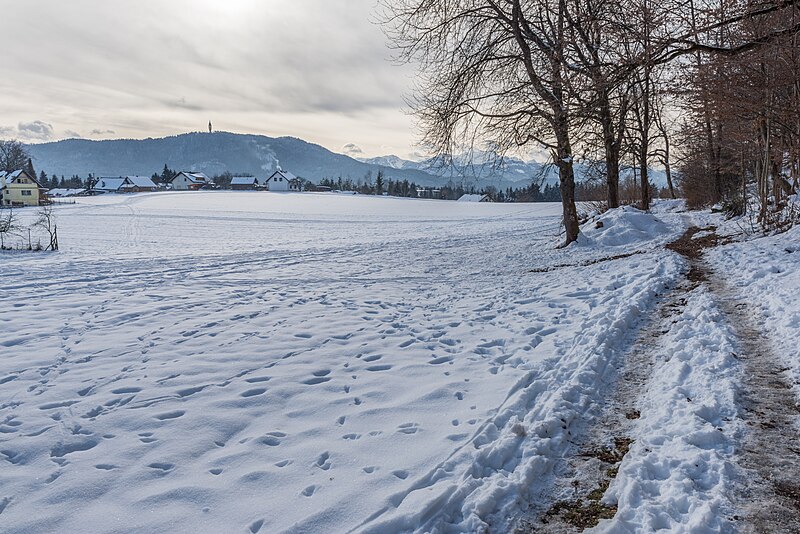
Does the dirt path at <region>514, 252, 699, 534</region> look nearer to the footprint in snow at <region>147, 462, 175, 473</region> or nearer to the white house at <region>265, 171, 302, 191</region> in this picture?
the footprint in snow at <region>147, 462, 175, 473</region>

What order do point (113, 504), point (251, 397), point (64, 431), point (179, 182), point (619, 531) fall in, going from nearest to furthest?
point (619, 531), point (113, 504), point (64, 431), point (251, 397), point (179, 182)

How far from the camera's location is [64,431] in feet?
14.1

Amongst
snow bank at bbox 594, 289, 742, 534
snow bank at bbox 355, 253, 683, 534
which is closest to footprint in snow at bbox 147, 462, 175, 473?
snow bank at bbox 355, 253, 683, 534

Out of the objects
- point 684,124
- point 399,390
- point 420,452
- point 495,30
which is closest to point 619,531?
point 420,452

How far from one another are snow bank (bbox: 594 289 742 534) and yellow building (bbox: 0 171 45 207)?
91928 millimetres

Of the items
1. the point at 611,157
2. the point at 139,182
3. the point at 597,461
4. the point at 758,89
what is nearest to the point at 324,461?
the point at 597,461

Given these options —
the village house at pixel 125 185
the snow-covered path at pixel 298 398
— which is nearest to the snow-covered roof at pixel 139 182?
the village house at pixel 125 185

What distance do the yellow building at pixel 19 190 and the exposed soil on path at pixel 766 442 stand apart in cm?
9239

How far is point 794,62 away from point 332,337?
10.8 meters

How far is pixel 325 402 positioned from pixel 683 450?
11.0ft

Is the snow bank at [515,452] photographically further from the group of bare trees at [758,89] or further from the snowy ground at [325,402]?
the group of bare trees at [758,89]

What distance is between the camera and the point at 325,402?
495 cm

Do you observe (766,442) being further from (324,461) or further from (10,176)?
(10,176)

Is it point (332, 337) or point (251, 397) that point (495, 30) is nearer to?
point (332, 337)
